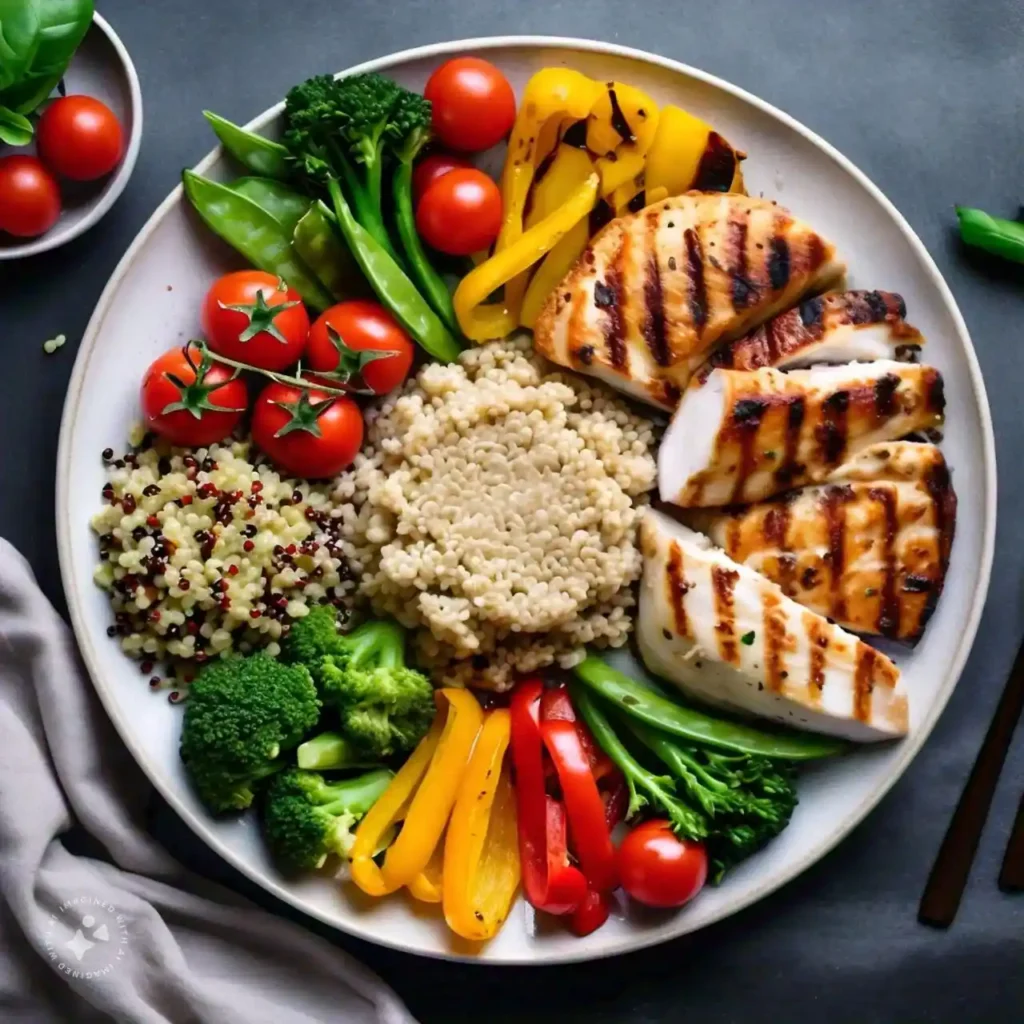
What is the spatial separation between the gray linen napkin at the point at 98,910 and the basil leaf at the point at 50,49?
1.26 m

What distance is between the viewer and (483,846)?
3.15 metres

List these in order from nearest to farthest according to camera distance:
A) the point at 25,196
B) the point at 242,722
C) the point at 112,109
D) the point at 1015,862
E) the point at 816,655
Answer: the point at 242,722, the point at 816,655, the point at 25,196, the point at 112,109, the point at 1015,862

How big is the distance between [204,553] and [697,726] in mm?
1437

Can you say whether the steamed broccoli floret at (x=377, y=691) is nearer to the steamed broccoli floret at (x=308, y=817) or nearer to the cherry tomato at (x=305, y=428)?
the steamed broccoli floret at (x=308, y=817)

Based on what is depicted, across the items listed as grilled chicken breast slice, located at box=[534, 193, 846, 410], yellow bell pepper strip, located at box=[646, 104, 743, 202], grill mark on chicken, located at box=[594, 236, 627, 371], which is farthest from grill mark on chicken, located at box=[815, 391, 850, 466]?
yellow bell pepper strip, located at box=[646, 104, 743, 202]

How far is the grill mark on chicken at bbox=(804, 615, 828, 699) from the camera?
3.03 meters

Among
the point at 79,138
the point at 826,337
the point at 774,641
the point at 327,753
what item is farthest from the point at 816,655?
the point at 79,138

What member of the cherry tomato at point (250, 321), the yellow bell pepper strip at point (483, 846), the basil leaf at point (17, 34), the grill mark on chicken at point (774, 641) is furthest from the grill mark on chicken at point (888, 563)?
the basil leaf at point (17, 34)

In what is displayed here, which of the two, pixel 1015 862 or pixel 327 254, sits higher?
pixel 327 254

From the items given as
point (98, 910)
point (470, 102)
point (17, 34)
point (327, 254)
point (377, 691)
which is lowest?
point (98, 910)

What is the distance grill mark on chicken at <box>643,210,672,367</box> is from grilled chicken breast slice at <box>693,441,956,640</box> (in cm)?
52

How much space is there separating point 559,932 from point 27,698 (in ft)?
5.43

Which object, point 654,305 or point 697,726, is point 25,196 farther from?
point 697,726

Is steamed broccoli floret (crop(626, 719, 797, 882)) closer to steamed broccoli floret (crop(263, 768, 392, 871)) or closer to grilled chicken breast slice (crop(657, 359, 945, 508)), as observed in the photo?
grilled chicken breast slice (crop(657, 359, 945, 508))
